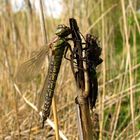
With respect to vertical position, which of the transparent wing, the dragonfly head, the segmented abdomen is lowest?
the segmented abdomen

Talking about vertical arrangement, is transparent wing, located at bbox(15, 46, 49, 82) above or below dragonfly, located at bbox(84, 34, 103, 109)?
above

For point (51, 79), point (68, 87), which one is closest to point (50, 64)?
point (51, 79)

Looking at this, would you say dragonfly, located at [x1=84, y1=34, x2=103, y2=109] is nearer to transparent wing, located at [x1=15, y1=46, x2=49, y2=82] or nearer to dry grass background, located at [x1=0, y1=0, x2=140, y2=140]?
transparent wing, located at [x1=15, y1=46, x2=49, y2=82]

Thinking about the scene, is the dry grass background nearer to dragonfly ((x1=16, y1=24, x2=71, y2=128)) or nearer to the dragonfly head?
dragonfly ((x1=16, y1=24, x2=71, y2=128))

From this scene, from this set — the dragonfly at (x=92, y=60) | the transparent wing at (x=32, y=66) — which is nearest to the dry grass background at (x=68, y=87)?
the transparent wing at (x=32, y=66)

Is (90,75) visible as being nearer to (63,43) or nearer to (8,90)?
(63,43)

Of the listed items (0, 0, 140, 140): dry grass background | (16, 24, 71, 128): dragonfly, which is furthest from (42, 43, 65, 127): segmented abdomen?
(0, 0, 140, 140): dry grass background

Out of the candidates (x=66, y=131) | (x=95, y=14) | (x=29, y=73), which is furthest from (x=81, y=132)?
(x=95, y=14)

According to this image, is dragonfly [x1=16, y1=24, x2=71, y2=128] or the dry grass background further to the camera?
the dry grass background

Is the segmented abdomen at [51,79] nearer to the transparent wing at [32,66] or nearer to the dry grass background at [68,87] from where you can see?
the transparent wing at [32,66]
